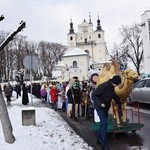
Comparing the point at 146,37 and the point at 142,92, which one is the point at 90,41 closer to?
the point at 146,37

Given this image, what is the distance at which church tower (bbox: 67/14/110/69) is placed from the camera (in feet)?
422

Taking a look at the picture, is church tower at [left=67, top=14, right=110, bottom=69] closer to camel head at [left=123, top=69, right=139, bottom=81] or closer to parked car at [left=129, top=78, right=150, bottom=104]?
parked car at [left=129, top=78, right=150, bottom=104]

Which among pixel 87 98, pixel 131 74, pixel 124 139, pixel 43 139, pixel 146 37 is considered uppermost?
pixel 146 37

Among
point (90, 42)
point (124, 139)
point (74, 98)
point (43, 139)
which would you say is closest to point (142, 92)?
point (74, 98)

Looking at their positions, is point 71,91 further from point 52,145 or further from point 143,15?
point 143,15

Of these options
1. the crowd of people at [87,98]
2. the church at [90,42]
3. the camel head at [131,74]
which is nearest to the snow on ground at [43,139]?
the crowd of people at [87,98]

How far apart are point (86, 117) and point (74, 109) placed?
2.10 feet

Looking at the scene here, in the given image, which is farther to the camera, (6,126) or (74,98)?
(74,98)

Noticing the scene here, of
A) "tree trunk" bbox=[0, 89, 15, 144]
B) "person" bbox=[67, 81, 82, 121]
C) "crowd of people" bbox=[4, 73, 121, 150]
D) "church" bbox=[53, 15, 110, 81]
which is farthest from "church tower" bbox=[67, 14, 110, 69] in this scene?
"tree trunk" bbox=[0, 89, 15, 144]

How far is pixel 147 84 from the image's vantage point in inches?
873

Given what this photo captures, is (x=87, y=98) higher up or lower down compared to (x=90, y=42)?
lower down

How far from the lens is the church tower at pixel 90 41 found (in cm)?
12875

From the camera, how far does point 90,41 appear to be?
134m

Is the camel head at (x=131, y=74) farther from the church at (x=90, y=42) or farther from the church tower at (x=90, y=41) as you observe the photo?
the church tower at (x=90, y=41)
